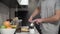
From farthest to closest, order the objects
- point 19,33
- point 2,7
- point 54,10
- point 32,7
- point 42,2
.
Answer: point 32,7, point 2,7, point 42,2, point 54,10, point 19,33

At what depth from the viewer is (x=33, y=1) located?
3.14 m

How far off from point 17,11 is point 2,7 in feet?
2.52

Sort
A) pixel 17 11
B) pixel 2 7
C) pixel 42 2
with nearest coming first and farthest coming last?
pixel 42 2 → pixel 2 7 → pixel 17 11

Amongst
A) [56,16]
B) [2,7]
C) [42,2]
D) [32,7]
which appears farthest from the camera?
[32,7]

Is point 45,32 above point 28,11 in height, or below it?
below

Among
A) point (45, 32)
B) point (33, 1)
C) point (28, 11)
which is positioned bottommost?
point (45, 32)

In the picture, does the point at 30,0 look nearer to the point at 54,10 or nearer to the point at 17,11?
the point at 17,11

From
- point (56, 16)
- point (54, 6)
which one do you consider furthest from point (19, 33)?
point (54, 6)

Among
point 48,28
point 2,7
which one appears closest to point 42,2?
point 48,28

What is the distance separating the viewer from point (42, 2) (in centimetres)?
194

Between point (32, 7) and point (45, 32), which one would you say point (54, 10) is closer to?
point (45, 32)

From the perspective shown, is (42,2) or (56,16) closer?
(56,16)

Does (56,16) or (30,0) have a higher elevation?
(30,0)

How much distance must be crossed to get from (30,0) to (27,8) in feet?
0.62
